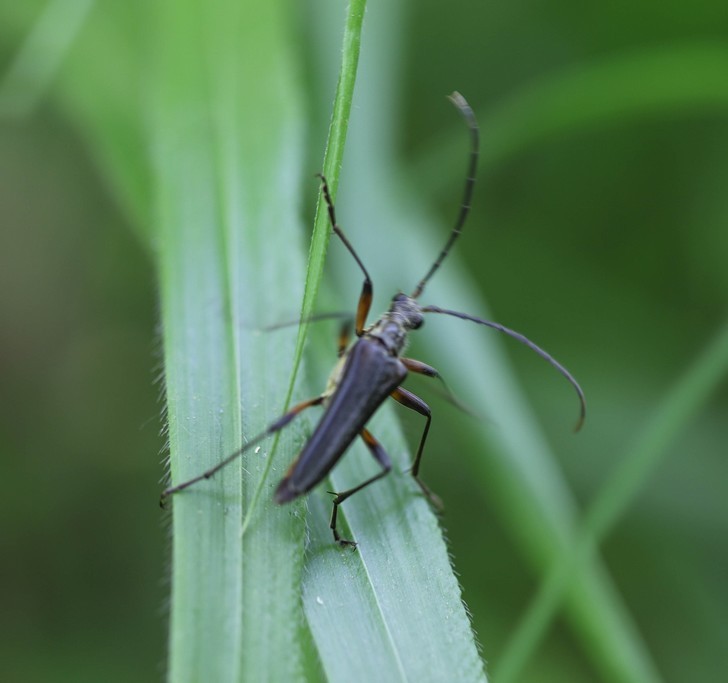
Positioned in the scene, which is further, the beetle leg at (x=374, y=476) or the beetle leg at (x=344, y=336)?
the beetle leg at (x=344, y=336)

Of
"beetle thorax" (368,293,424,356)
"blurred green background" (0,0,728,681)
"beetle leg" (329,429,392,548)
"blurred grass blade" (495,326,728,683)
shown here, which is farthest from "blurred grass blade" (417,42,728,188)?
"beetle leg" (329,429,392,548)

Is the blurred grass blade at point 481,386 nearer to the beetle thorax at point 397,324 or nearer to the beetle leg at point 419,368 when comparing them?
the beetle thorax at point 397,324

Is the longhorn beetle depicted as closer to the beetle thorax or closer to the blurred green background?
the beetle thorax

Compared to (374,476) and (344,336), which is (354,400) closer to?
(374,476)

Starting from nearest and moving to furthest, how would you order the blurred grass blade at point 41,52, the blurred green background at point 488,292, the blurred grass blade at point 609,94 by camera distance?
the blurred grass blade at point 41,52 → the blurred green background at point 488,292 → the blurred grass blade at point 609,94

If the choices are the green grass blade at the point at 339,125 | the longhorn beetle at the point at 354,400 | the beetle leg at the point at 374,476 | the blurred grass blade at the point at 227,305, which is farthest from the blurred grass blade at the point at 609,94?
the green grass blade at the point at 339,125

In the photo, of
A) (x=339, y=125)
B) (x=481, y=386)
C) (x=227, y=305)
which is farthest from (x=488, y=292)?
(x=339, y=125)
